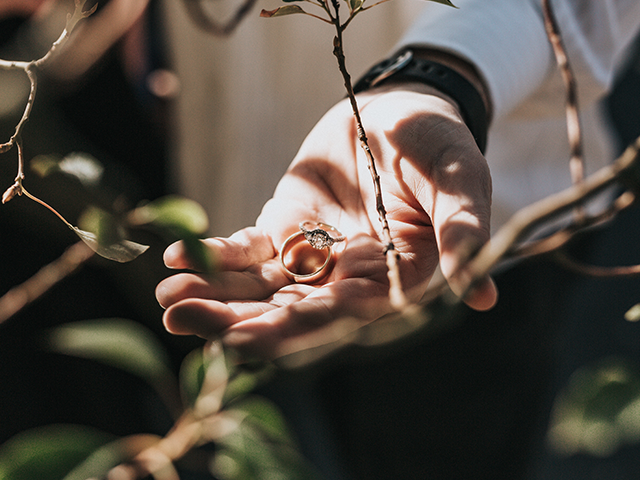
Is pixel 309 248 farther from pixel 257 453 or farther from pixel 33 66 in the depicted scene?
pixel 33 66

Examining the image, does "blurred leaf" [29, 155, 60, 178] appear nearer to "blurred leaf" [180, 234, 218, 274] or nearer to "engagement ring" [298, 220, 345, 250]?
"blurred leaf" [180, 234, 218, 274]

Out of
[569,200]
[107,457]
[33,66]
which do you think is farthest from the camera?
[107,457]

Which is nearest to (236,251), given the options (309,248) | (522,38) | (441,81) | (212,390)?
(309,248)

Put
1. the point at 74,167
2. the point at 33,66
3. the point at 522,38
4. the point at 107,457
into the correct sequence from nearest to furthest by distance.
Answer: the point at 33,66
the point at 74,167
the point at 107,457
the point at 522,38

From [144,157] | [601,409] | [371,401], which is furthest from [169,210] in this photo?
[371,401]

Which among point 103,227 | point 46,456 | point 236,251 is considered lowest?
point 46,456

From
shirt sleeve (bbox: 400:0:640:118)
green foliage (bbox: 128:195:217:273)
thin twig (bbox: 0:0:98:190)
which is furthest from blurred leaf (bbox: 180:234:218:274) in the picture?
shirt sleeve (bbox: 400:0:640:118)
